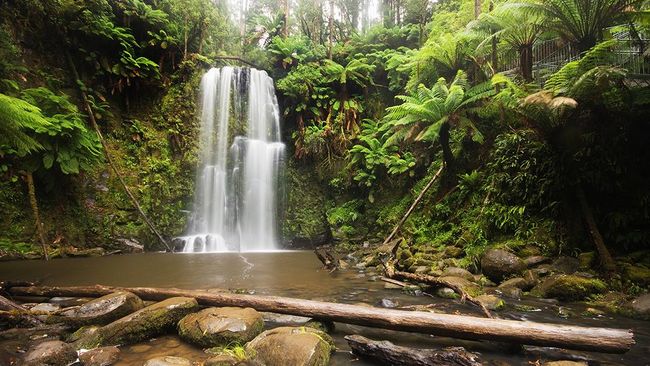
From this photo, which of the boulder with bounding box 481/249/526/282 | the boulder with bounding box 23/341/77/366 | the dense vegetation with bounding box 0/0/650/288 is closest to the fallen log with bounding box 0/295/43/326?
the boulder with bounding box 23/341/77/366

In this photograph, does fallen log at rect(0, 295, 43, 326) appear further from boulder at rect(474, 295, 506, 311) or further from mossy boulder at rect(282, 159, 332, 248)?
mossy boulder at rect(282, 159, 332, 248)

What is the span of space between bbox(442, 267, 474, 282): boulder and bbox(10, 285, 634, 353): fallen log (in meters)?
3.01

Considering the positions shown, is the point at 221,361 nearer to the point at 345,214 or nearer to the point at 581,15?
the point at 581,15

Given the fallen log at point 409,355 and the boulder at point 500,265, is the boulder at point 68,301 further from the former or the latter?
the boulder at point 500,265

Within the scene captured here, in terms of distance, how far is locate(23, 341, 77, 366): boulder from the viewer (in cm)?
292

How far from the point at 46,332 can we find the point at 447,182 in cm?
876

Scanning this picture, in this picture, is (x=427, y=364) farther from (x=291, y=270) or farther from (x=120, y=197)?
(x=120, y=197)

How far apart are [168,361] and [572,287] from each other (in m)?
5.29

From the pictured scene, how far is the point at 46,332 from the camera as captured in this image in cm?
361

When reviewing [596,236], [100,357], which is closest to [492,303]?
[596,236]

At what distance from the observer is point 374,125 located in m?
12.8

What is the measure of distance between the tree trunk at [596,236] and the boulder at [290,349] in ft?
15.8

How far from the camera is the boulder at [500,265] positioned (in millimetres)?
5812

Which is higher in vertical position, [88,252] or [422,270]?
[88,252]
